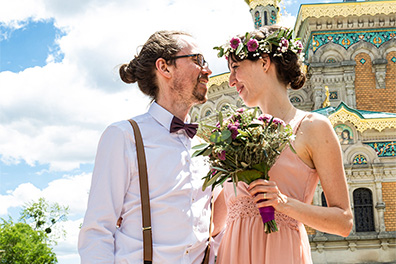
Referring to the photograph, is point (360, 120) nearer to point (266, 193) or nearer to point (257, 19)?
point (257, 19)

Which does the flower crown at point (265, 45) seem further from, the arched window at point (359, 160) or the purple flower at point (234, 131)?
the arched window at point (359, 160)

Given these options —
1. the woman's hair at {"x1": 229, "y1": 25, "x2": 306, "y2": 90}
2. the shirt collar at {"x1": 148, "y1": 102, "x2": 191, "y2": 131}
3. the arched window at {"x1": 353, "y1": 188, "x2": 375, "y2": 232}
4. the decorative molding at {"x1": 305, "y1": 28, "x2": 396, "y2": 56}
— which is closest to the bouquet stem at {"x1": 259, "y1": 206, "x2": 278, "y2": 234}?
the shirt collar at {"x1": 148, "y1": 102, "x2": 191, "y2": 131}

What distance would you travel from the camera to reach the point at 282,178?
9.32 ft

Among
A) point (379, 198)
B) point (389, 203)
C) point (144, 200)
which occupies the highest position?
point (379, 198)

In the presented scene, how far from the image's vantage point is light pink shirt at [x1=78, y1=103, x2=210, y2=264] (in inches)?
98.4

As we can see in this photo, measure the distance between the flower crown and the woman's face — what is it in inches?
2.4

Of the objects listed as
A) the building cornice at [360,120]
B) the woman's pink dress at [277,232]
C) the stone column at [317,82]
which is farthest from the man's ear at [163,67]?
the stone column at [317,82]

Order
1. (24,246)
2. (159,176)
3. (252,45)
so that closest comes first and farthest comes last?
(159,176), (252,45), (24,246)

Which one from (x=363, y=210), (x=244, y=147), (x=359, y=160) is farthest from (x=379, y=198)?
(x=244, y=147)

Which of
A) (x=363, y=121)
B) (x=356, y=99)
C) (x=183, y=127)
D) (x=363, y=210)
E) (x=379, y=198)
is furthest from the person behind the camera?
(x=356, y=99)

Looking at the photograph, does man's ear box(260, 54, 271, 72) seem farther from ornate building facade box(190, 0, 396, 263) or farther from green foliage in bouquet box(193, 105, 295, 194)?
ornate building facade box(190, 0, 396, 263)

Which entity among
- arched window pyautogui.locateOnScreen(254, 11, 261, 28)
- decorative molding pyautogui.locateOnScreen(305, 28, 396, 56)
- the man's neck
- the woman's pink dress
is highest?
arched window pyautogui.locateOnScreen(254, 11, 261, 28)

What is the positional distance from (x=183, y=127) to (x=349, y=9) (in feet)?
70.9

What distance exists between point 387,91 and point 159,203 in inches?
867
